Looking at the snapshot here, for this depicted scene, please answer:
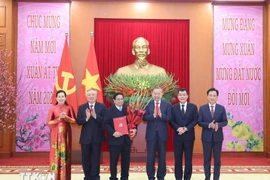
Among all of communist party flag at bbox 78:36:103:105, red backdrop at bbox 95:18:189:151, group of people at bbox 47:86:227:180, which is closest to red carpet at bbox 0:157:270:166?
red backdrop at bbox 95:18:189:151

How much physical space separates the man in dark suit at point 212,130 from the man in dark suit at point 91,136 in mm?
1336

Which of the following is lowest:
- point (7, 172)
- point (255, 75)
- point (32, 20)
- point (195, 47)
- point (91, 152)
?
point (7, 172)

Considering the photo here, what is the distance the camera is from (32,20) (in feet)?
28.1

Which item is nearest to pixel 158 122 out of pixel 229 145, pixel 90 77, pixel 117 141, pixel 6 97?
pixel 117 141

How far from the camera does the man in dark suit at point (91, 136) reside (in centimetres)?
552

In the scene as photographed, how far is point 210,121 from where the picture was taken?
18.3 feet

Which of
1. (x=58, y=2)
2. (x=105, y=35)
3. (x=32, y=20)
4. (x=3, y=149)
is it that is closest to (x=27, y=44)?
(x=32, y=20)

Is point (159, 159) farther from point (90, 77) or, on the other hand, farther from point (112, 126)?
point (90, 77)

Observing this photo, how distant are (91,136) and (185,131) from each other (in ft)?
4.03

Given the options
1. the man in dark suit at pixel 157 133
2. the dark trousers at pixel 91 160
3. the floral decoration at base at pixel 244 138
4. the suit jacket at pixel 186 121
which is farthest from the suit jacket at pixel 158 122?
the floral decoration at base at pixel 244 138

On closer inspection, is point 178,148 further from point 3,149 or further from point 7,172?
point 3,149

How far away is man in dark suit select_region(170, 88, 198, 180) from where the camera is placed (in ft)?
18.3

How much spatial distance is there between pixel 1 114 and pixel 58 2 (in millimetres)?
2570

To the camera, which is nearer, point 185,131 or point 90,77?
point 185,131
